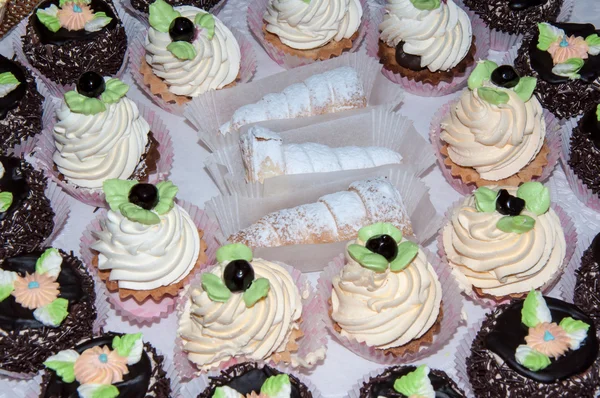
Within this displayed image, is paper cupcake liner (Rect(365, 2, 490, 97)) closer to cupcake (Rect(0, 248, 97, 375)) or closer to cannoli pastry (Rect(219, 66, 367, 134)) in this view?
cannoli pastry (Rect(219, 66, 367, 134))

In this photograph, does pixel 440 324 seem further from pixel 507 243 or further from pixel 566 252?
pixel 566 252

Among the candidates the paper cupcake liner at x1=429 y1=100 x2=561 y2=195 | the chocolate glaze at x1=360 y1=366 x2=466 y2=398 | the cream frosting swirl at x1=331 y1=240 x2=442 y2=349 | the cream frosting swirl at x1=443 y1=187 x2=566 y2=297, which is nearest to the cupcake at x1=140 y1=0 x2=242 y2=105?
the paper cupcake liner at x1=429 y1=100 x2=561 y2=195

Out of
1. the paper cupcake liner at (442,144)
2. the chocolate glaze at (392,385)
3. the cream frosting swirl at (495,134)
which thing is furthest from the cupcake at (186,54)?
the chocolate glaze at (392,385)

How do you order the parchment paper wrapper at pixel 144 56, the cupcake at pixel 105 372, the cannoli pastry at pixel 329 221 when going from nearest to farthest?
the cupcake at pixel 105 372
the cannoli pastry at pixel 329 221
the parchment paper wrapper at pixel 144 56

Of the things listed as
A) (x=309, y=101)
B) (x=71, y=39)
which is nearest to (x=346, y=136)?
(x=309, y=101)

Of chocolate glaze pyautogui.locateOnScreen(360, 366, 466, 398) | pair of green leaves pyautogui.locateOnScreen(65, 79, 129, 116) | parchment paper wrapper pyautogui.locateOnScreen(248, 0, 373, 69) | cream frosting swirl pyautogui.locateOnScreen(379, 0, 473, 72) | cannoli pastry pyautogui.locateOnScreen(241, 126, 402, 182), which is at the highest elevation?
cream frosting swirl pyautogui.locateOnScreen(379, 0, 473, 72)

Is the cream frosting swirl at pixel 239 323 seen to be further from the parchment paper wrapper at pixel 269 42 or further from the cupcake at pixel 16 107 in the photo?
the parchment paper wrapper at pixel 269 42

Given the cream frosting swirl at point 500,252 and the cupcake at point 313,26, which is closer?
the cream frosting swirl at point 500,252
